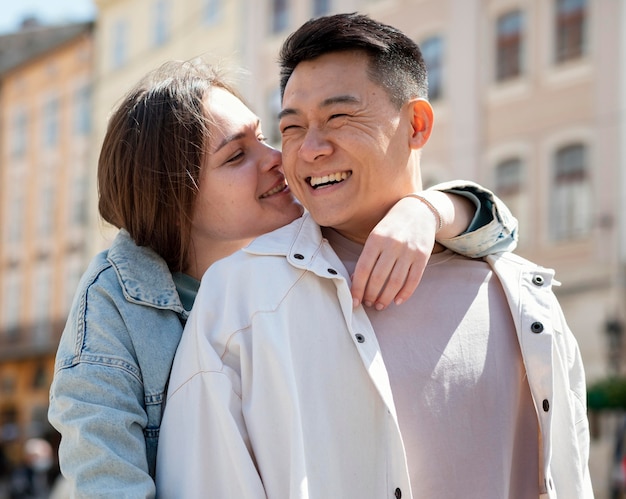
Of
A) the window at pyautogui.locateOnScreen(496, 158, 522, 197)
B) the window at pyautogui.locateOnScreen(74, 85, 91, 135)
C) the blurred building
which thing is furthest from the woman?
the window at pyautogui.locateOnScreen(74, 85, 91, 135)

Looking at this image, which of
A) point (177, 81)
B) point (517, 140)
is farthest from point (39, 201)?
point (177, 81)

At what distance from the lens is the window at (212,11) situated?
95.6ft

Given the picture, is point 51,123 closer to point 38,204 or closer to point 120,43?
point 38,204

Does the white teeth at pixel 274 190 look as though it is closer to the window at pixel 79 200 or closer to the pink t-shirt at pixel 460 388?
the pink t-shirt at pixel 460 388

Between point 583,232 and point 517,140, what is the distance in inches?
96.5

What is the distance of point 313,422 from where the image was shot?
260 cm

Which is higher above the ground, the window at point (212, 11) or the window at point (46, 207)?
the window at point (212, 11)

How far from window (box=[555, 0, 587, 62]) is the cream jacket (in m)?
19.0

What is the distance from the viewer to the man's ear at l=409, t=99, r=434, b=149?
3084 millimetres

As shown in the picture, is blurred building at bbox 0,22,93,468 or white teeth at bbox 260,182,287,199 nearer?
white teeth at bbox 260,182,287,199

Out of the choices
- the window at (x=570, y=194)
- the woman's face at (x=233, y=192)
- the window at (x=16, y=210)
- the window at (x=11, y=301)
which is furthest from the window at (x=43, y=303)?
the woman's face at (x=233, y=192)

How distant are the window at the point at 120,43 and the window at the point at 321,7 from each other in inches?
355

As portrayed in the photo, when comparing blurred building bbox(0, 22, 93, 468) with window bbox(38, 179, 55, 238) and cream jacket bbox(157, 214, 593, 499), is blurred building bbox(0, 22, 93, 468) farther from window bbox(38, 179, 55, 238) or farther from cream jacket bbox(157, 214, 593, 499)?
cream jacket bbox(157, 214, 593, 499)

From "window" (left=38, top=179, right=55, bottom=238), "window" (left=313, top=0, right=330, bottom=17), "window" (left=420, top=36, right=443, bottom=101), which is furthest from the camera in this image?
"window" (left=38, top=179, right=55, bottom=238)
